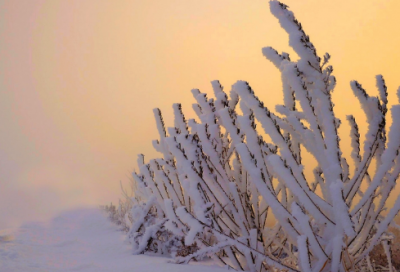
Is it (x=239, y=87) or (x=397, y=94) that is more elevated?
(x=239, y=87)

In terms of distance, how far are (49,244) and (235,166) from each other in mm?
2702

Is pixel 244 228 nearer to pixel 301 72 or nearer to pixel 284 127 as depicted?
pixel 284 127

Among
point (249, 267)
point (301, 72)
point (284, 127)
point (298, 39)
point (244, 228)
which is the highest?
point (298, 39)

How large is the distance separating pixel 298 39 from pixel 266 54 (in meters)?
0.23

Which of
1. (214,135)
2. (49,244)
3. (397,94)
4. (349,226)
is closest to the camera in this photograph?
(349,226)

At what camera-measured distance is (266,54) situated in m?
1.42

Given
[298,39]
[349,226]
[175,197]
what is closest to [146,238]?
[175,197]

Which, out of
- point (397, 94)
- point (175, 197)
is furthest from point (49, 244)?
point (397, 94)

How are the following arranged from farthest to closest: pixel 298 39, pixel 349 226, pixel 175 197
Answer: pixel 175 197 → pixel 298 39 → pixel 349 226

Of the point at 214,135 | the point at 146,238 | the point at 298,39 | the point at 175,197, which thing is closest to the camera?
the point at 298,39

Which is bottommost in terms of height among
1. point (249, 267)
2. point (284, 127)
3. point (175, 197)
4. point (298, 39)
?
point (249, 267)

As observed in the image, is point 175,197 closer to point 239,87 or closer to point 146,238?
point 146,238

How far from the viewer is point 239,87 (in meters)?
1.28

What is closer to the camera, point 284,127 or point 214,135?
point 284,127
